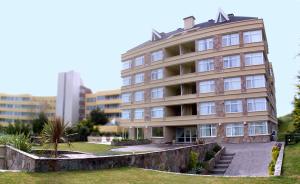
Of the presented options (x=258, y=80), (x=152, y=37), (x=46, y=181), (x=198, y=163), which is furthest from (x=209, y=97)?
(x=46, y=181)

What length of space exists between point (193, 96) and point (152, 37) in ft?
52.8

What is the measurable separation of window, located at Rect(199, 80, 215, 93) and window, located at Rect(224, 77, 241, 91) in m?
1.89

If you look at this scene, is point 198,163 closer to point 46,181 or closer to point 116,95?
point 46,181

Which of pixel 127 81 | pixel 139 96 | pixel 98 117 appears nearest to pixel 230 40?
pixel 139 96

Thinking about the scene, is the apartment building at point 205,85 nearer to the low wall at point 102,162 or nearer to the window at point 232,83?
the window at point 232,83

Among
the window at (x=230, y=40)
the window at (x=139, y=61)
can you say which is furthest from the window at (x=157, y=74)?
the window at (x=230, y=40)

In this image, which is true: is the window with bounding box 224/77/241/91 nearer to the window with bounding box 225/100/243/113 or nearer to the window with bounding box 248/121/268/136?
the window with bounding box 225/100/243/113

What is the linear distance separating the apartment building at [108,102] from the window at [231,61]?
49.7 metres

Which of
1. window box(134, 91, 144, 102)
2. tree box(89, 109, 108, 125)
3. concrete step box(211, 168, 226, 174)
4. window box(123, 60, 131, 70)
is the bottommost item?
concrete step box(211, 168, 226, 174)

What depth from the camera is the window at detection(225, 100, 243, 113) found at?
37.6m

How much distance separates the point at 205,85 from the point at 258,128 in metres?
9.32

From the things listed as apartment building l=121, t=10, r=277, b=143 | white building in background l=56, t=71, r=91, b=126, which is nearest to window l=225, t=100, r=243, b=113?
apartment building l=121, t=10, r=277, b=143

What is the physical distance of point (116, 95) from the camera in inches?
3418

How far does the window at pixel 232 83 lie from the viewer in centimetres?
3797
